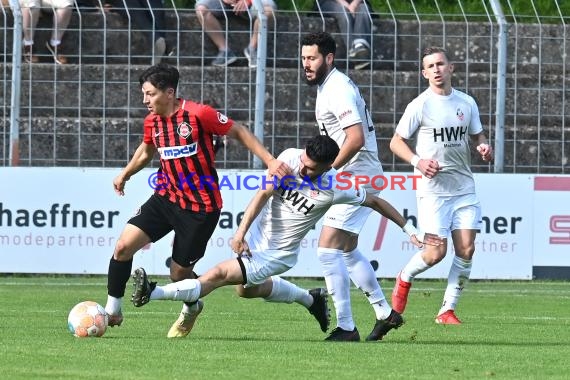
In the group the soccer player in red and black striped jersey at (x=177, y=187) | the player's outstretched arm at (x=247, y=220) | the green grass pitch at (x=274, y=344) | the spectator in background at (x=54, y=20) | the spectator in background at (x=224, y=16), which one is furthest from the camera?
the spectator in background at (x=54, y=20)

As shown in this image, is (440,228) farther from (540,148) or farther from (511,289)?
(540,148)

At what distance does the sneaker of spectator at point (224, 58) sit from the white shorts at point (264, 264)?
25.9ft

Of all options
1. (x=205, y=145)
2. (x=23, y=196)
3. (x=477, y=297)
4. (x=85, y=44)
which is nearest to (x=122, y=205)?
(x=23, y=196)

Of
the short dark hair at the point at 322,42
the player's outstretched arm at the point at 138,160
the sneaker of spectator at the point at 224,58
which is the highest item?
the short dark hair at the point at 322,42

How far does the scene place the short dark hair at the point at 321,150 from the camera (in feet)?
29.2

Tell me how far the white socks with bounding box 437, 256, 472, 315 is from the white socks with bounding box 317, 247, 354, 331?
6.05 feet

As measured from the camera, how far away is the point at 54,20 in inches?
656

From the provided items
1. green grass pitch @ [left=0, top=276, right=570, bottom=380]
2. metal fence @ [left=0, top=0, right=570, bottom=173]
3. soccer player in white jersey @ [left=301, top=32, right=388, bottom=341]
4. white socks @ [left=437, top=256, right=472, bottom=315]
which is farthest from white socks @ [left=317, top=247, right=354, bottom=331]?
metal fence @ [left=0, top=0, right=570, bottom=173]

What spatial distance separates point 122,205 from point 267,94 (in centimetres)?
247

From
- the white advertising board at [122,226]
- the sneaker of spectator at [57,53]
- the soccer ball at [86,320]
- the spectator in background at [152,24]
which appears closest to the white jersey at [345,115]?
the soccer ball at [86,320]

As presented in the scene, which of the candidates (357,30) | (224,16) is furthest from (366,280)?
(224,16)

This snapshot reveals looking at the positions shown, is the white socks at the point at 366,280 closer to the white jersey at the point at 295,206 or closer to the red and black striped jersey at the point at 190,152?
the white jersey at the point at 295,206

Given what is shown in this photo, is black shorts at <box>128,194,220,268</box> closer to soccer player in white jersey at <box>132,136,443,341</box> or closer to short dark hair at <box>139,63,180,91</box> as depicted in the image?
soccer player in white jersey at <box>132,136,443,341</box>

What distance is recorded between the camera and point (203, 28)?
1698 centimetres
